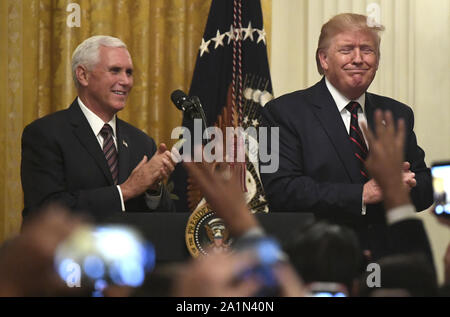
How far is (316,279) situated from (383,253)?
0.71ft

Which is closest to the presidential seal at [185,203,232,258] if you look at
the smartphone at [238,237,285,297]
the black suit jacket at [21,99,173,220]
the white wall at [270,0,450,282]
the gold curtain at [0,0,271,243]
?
the black suit jacket at [21,99,173,220]

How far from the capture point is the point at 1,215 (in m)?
3.90

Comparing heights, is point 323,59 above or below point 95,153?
above

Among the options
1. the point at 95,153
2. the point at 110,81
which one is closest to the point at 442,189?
the point at 95,153

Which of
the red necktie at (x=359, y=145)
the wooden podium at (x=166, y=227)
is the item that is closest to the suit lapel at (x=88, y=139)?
the wooden podium at (x=166, y=227)

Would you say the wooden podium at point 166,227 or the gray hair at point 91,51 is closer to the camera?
the wooden podium at point 166,227

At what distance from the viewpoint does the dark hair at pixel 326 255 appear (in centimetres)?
89

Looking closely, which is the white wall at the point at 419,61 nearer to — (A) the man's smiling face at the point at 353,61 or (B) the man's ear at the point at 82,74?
(A) the man's smiling face at the point at 353,61

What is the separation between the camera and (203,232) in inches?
71.7

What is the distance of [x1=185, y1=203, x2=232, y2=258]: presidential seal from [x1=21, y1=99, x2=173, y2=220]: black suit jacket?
55cm

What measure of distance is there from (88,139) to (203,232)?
951mm

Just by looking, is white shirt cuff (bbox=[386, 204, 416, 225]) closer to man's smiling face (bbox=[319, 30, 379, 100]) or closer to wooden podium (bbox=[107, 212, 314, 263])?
wooden podium (bbox=[107, 212, 314, 263])

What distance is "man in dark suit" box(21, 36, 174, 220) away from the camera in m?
2.39

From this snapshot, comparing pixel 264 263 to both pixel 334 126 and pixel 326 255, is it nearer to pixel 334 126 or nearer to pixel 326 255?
pixel 326 255
